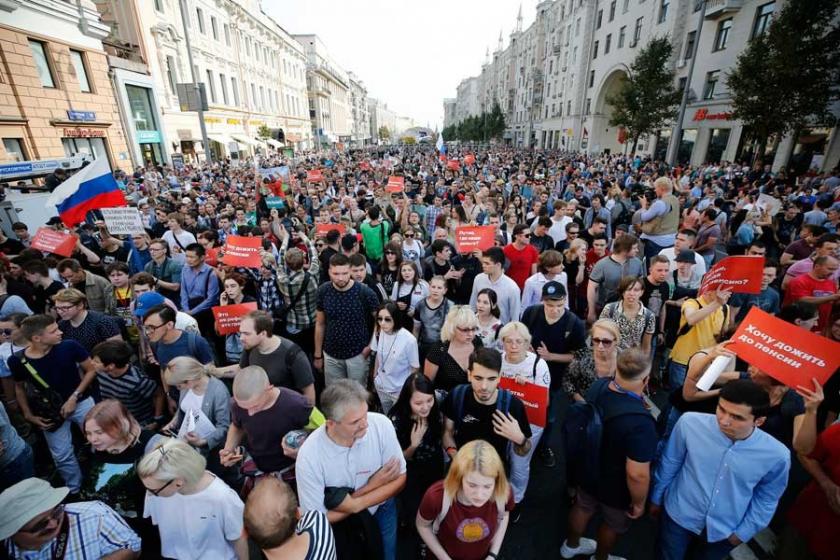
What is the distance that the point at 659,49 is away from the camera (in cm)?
2370

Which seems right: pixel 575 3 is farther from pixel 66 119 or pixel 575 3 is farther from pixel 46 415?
pixel 46 415

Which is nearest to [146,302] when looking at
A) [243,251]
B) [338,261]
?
[243,251]

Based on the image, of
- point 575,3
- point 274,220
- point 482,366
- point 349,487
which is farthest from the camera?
point 575,3

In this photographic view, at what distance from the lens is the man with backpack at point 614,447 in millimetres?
2406

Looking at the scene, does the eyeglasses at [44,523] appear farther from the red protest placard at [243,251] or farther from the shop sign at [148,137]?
the shop sign at [148,137]

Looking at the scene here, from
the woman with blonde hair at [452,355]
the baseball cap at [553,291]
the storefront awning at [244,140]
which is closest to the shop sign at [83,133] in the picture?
the storefront awning at [244,140]

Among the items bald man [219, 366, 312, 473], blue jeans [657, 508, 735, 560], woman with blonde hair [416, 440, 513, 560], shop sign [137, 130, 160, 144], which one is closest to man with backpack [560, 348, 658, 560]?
blue jeans [657, 508, 735, 560]

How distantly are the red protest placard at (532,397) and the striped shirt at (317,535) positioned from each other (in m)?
1.59

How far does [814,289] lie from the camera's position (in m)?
4.57

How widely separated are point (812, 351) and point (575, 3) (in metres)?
57.8

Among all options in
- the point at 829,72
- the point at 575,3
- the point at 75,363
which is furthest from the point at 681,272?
the point at 575,3

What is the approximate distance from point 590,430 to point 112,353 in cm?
390

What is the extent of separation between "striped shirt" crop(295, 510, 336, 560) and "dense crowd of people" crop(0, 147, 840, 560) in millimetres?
15

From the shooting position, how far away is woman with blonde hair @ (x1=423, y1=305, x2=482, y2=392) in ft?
11.1
